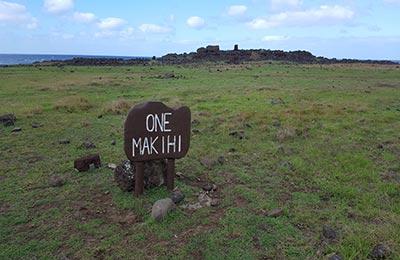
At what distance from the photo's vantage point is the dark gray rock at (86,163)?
6570mm

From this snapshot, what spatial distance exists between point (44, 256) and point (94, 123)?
25.7ft

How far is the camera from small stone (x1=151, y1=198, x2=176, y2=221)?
4.68 m

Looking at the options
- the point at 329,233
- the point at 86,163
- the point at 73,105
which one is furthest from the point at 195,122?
the point at 329,233

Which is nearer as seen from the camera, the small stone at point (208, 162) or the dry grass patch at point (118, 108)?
the small stone at point (208, 162)

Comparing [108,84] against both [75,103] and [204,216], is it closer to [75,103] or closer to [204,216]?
[75,103]

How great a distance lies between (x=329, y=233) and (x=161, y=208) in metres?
2.33

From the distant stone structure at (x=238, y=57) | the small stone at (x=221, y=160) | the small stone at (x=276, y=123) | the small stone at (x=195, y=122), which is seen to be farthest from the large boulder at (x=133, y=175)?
the distant stone structure at (x=238, y=57)

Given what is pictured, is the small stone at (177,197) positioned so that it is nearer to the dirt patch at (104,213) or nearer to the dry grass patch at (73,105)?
the dirt patch at (104,213)

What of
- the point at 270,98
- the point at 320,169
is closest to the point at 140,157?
the point at 320,169

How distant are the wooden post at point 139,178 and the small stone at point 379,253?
3367 millimetres

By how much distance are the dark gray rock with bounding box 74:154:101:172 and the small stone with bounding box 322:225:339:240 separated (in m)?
4.57

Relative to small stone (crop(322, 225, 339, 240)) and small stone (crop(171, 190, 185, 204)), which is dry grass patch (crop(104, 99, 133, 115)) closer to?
small stone (crop(171, 190, 185, 204))

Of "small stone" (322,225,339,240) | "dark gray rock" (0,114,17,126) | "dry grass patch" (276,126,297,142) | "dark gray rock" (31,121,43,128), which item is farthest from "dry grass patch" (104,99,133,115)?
"small stone" (322,225,339,240)

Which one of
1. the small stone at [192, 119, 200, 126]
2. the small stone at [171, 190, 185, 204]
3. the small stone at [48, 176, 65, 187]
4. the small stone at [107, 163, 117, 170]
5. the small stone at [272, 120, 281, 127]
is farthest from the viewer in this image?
the small stone at [192, 119, 200, 126]
